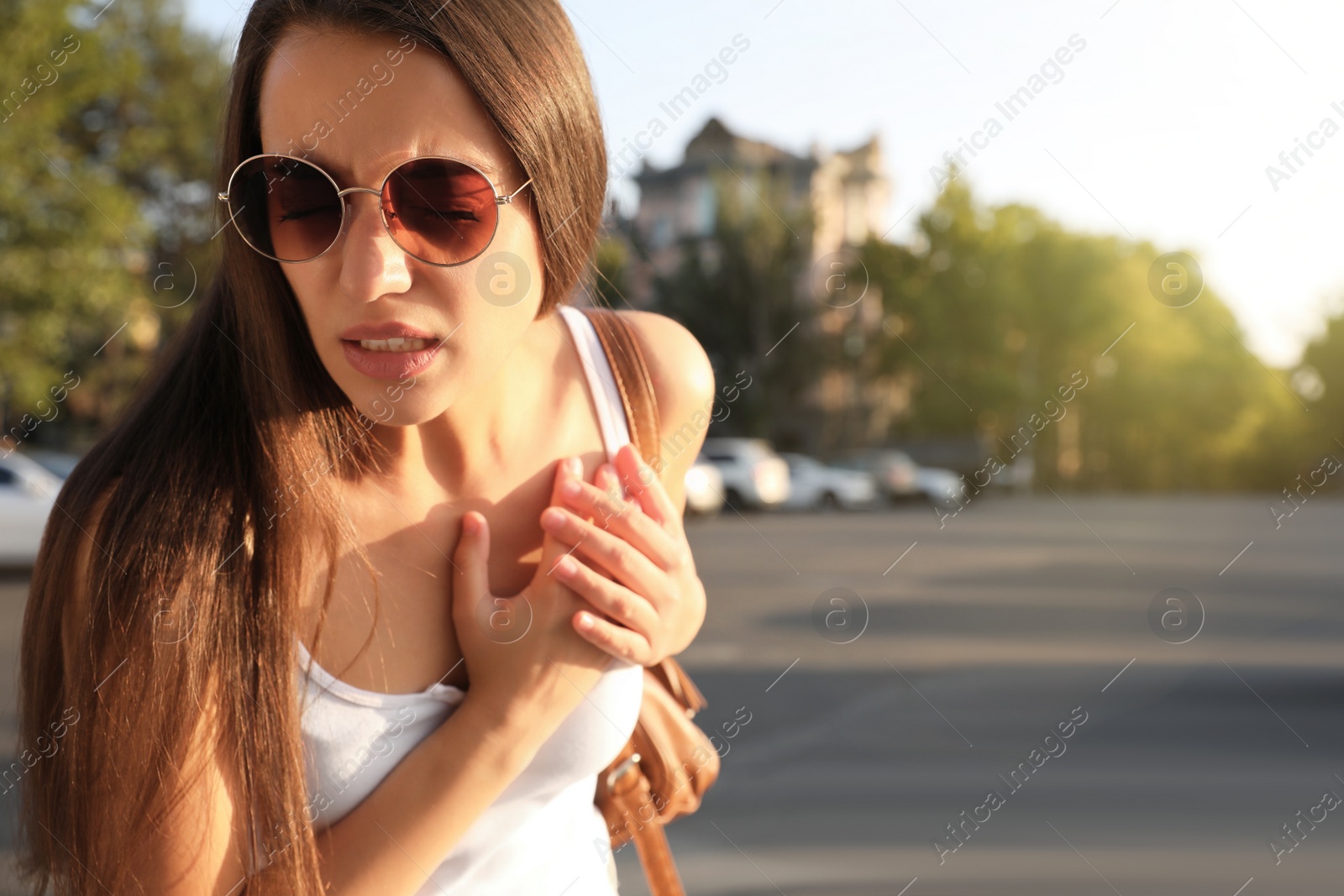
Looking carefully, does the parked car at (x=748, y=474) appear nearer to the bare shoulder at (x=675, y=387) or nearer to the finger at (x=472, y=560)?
the bare shoulder at (x=675, y=387)

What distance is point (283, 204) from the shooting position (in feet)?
3.92

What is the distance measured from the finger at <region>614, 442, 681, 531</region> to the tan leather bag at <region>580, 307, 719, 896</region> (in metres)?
0.06

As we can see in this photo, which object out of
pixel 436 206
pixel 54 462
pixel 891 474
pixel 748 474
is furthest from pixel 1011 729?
pixel 891 474

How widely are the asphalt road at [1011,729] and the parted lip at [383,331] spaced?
2.71 metres

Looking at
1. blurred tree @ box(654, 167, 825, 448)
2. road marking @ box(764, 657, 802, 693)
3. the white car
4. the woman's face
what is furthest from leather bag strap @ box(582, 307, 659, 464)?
the white car

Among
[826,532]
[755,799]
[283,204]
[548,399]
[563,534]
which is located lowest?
[755,799]

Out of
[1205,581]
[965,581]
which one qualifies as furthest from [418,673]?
[1205,581]

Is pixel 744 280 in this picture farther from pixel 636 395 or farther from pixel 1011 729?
pixel 636 395

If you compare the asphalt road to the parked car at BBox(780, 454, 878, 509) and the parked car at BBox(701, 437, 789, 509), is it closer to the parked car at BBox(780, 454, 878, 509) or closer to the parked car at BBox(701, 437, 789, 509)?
the parked car at BBox(701, 437, 789, 509)

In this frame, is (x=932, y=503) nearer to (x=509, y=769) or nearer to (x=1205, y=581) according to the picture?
(x=1205, y=581)

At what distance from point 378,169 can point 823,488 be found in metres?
26.3

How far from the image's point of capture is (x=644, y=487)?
1450 mm

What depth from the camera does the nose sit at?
1169 millimetres

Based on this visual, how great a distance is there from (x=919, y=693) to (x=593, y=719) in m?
6.12
